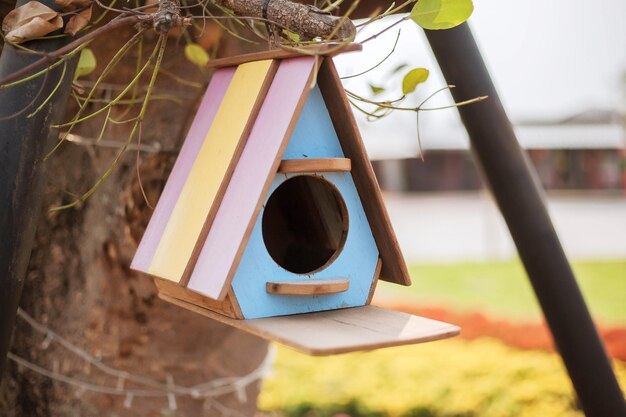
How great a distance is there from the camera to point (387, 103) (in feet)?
3.59

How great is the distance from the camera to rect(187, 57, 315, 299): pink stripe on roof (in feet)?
3.21

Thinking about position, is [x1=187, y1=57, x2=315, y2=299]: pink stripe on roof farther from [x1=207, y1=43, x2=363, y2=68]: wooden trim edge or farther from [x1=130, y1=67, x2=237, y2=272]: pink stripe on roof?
[x1=130, y1=67, x2=237, y2=272]: pink stripe on roof

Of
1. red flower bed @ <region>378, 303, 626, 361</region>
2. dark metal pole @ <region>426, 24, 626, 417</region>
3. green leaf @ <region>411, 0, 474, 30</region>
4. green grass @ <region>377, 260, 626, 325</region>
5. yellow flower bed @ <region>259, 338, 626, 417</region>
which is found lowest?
green grass @ <region>377, 260, 626, 325</region>

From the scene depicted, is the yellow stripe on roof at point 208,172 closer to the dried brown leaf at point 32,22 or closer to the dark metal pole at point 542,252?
the dried brown leaf at point 32,22

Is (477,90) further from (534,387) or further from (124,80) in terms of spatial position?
(534,387)

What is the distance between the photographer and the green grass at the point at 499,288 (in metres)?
6.75

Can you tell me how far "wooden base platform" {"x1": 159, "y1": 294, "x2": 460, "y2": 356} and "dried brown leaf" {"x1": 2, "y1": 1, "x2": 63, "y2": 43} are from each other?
0.49 metres

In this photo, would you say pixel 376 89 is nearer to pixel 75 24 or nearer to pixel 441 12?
pixel 441 12

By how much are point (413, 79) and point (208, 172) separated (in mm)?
364

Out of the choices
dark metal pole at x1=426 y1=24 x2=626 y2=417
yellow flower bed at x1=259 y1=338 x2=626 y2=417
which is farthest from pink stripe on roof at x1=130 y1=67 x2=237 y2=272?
yellow flower bed at x1=259 y1=338 x2=626 y2=417

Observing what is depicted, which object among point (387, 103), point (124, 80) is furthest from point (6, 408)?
point (387, 103)

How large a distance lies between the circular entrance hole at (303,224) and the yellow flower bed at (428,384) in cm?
172

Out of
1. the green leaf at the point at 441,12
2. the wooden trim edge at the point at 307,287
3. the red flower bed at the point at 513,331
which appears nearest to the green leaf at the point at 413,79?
the green leaf at the point at 441,12

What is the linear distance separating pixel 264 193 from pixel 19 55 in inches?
15.8
